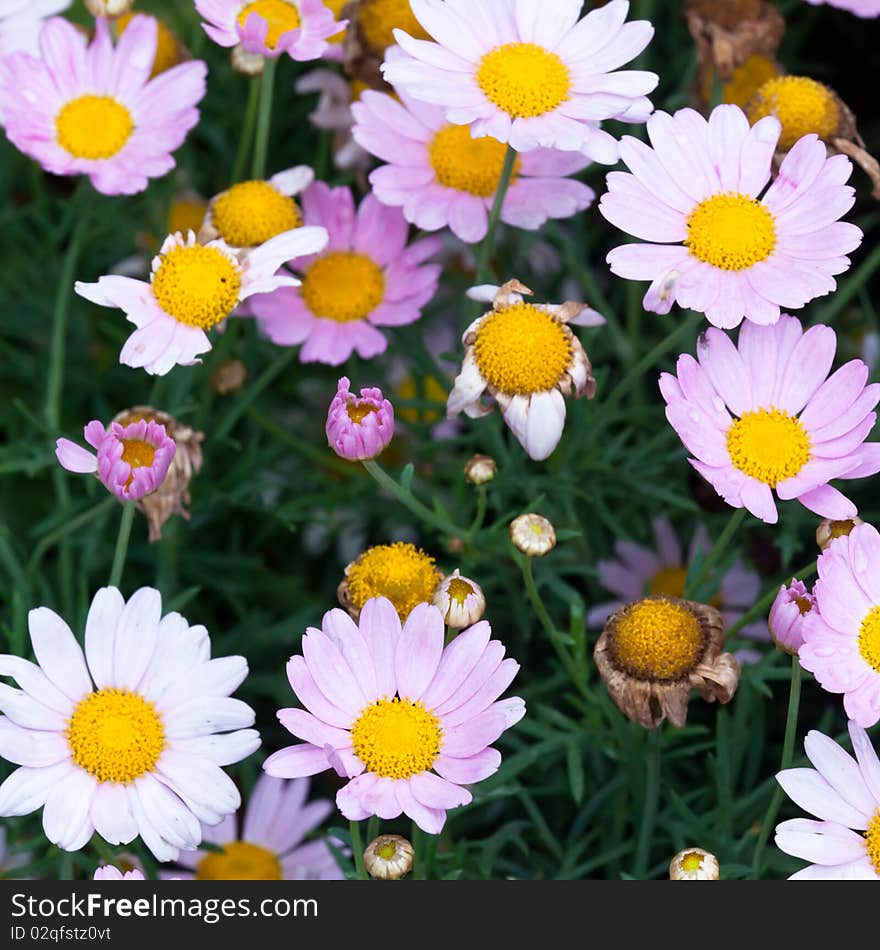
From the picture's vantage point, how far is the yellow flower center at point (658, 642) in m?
1.21

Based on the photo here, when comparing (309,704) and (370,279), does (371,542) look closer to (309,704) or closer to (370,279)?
(370,279)

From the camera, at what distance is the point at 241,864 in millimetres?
1515

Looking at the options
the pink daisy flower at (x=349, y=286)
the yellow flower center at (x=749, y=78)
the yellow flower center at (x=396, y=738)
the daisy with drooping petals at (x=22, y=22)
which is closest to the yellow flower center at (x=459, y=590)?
the yellow flower center at (x=396, y=738)

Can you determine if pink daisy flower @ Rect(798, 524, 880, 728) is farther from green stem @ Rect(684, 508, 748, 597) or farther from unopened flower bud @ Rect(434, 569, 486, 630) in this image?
unopened flower bud @ Rect(434, 569, 486, 630)

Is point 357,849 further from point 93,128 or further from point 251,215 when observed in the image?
point 93,128

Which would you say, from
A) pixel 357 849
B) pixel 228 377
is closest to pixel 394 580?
pixel 357 849

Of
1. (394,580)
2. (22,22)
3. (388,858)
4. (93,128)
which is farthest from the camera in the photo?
(22,22)

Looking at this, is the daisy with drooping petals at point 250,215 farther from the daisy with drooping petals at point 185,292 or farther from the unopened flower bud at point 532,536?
the unopened flower bud at point 532,536

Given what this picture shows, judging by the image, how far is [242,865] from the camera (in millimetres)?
1514

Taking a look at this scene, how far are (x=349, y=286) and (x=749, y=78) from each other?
21.8 inches

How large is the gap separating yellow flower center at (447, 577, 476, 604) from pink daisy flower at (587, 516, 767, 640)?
1.62 feet

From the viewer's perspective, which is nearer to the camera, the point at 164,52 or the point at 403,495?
the point at 403,495

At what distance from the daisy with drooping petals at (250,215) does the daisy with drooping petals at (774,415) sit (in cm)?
47

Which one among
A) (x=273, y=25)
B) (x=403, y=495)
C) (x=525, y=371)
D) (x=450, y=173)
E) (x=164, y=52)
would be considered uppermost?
(x=164, y=52)
